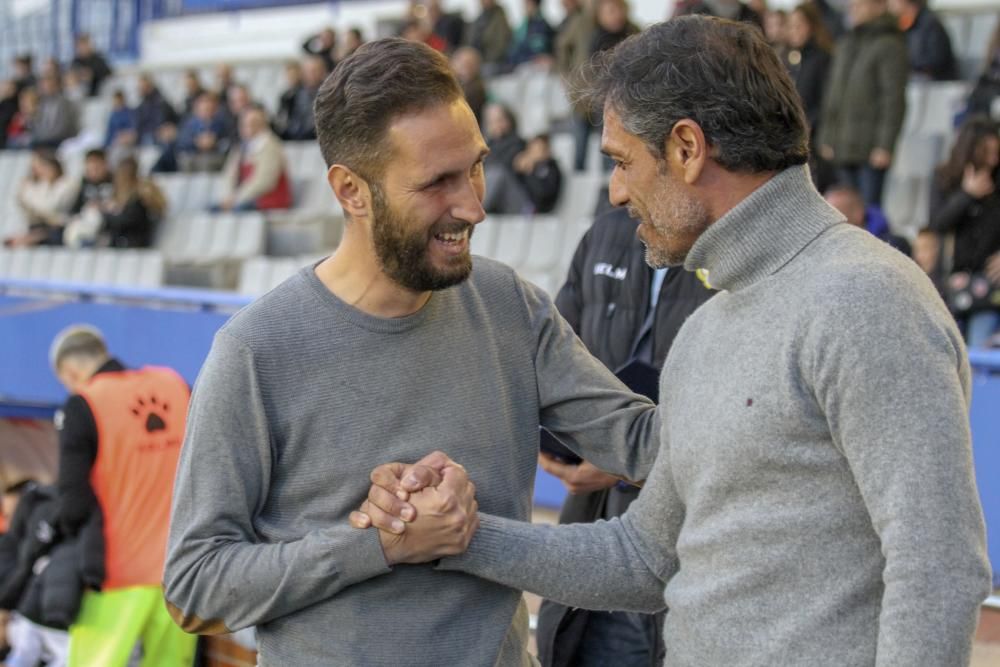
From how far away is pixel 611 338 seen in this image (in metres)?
3.16

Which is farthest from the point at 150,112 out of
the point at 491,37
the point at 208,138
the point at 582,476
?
the point at 582,476

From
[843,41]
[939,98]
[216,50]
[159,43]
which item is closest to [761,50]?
[843,41]

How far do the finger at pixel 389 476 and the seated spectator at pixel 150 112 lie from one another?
14234 millimetres

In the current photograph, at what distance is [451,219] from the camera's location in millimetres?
2006

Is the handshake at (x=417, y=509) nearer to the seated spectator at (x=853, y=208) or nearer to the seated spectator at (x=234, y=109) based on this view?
the seated spectator at (x=853, y=208)

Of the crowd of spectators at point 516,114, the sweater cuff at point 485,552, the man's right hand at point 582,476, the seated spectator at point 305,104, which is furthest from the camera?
the seated spectator at point 305,104

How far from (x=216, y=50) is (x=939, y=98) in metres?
11.8

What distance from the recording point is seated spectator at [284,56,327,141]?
13.0 metres

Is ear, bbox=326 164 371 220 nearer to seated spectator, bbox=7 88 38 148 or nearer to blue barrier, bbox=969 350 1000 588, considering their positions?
blue barrier, bbox=969 350 1000 588

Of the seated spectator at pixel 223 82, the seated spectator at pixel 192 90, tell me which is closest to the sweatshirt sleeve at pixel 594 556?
the seated spectator at pixel 223 82

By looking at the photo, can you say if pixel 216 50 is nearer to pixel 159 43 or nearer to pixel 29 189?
pixel 159 43

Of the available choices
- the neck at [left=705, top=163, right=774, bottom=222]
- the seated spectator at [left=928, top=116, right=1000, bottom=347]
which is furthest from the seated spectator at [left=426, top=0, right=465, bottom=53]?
the neck at [left=705, top=163, right=774, bottom=222]

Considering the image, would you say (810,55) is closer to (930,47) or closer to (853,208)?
(930,47)

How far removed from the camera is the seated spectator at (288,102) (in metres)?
13.5
